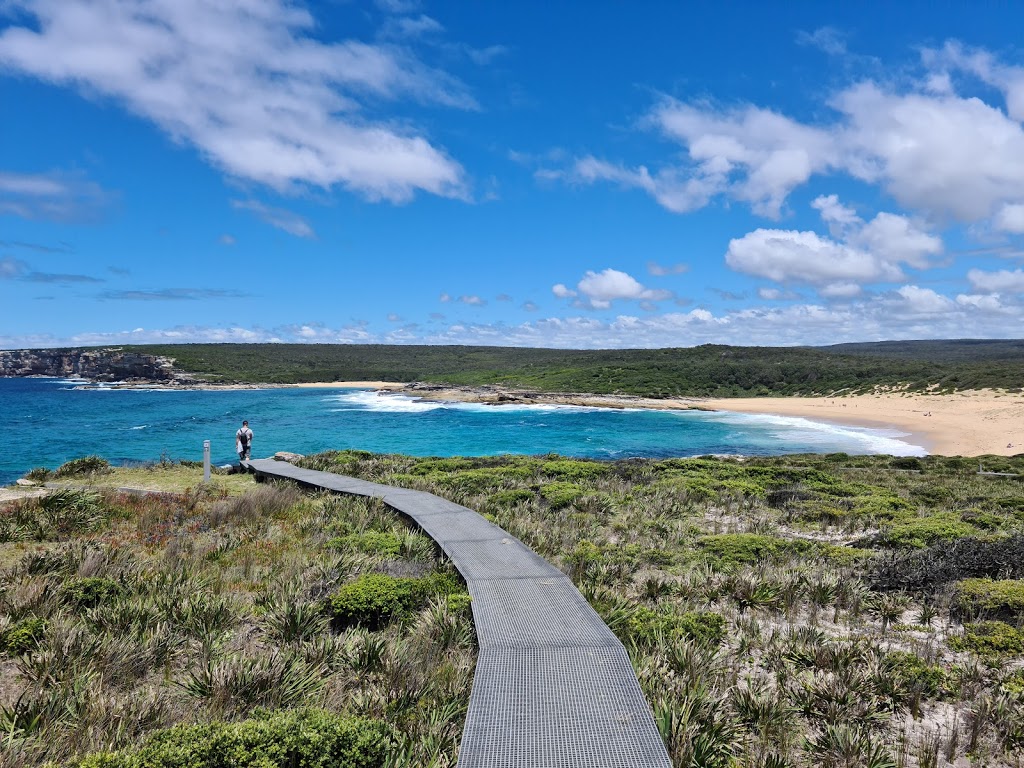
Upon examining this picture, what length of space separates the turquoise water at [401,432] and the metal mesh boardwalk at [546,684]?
21.5 metres

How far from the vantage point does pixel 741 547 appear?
947 cm

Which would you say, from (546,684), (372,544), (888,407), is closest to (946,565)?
(546,684)

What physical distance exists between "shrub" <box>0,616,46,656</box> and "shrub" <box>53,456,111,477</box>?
13.3 meters

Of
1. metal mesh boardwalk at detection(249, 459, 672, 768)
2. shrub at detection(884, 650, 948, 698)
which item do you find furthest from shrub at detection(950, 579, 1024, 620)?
metal mesh boardwalk at detection(249, 459, 672, 768)

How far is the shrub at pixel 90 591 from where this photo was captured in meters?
6.32

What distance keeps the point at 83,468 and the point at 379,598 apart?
1533 centimetres

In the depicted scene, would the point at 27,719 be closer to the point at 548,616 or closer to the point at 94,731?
the point at 94,731

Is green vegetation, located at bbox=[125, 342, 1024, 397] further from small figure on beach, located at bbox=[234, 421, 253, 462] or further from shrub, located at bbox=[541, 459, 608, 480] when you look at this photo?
small figure on beach, located at bbox=[234, 421, 253, 462]

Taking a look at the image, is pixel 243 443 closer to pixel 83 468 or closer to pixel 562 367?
pixel 83 468

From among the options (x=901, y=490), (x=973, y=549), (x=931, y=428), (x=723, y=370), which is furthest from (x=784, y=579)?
(x=723, y=370)

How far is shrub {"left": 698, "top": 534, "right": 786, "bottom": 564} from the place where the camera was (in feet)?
29.8

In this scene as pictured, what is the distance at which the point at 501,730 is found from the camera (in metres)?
3.95

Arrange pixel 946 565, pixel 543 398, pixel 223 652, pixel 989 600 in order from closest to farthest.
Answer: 1. pixel 223 652
2. pixel 989 600
3. pixel 946 565
4. pixel 543 398

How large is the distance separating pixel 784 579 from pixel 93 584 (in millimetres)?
9030
